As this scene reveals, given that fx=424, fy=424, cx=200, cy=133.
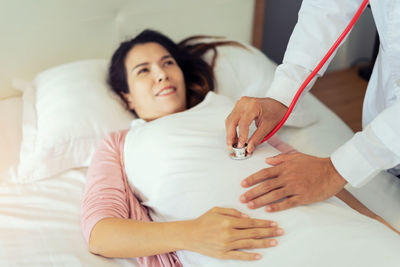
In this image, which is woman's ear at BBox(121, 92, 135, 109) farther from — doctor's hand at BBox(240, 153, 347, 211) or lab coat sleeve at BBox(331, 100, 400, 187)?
lab coat sleeve at BBox(331, 100, 400, 187)

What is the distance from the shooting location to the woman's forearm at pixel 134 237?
1.03 m

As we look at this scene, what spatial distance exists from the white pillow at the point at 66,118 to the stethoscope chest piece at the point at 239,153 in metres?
0.55

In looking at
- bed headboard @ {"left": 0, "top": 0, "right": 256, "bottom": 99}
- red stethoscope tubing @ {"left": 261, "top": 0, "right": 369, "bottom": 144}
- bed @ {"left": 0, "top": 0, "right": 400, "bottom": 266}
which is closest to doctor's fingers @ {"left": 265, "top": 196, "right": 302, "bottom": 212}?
red stethoscope tubing @ {"left": 261, "top": 0, "right": 369, "bottom": 144}

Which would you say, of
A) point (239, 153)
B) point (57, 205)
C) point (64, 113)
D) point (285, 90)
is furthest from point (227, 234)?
point (64, 113)

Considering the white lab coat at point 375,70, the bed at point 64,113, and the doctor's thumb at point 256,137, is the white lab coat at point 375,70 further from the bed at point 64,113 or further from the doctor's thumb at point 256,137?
the bed at point 64,113

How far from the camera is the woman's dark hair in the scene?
5.33ft

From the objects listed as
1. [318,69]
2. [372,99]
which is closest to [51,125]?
[318,69]

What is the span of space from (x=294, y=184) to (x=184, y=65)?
34.0 inches

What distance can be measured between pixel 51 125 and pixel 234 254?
0.85 meters

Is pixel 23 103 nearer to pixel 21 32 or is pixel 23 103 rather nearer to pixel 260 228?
pixel 21 32

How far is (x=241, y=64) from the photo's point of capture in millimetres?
1788

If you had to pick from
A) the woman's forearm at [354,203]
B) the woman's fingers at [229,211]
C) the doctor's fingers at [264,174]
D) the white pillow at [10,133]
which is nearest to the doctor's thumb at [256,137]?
the doctor's fingers at [264,174]

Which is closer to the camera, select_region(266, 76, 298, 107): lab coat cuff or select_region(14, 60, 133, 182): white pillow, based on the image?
select_region(266, 76, 298, 107): lab coat cuff

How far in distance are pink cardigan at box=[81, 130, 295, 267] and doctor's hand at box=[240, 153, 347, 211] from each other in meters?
0.28
